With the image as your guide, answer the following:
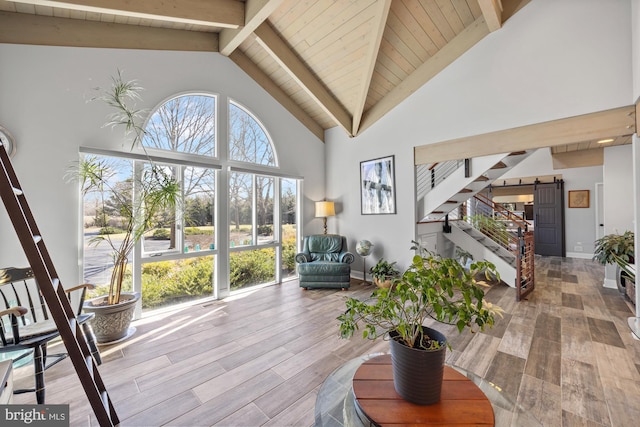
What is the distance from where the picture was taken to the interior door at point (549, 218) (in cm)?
703

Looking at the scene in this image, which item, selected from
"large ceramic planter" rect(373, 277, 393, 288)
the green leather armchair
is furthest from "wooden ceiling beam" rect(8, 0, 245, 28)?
"large ceramic planter" rect(373, 277, 393, 288)

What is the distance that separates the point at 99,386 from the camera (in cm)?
168

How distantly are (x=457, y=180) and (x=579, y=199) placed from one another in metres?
5.28

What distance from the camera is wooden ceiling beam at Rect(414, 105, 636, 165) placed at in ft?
9.12

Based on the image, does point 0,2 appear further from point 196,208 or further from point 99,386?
point 99,386

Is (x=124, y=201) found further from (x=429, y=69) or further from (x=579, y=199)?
(x=579, y=199)

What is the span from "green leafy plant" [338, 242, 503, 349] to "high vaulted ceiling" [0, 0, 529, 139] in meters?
3.25

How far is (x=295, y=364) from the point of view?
91.0 inches

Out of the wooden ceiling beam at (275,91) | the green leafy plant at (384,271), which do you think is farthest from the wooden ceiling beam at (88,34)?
the green leafy plant at (384,271)

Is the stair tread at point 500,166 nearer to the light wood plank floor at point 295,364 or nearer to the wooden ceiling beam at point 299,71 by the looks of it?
the light wood plank floor at point 295,364

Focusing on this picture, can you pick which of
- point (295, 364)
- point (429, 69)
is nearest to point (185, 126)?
point (295, 364)

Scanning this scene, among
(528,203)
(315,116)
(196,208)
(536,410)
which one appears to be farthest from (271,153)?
(528,203)

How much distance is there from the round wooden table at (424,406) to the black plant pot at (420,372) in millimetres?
35

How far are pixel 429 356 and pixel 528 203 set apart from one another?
10.5 meters
